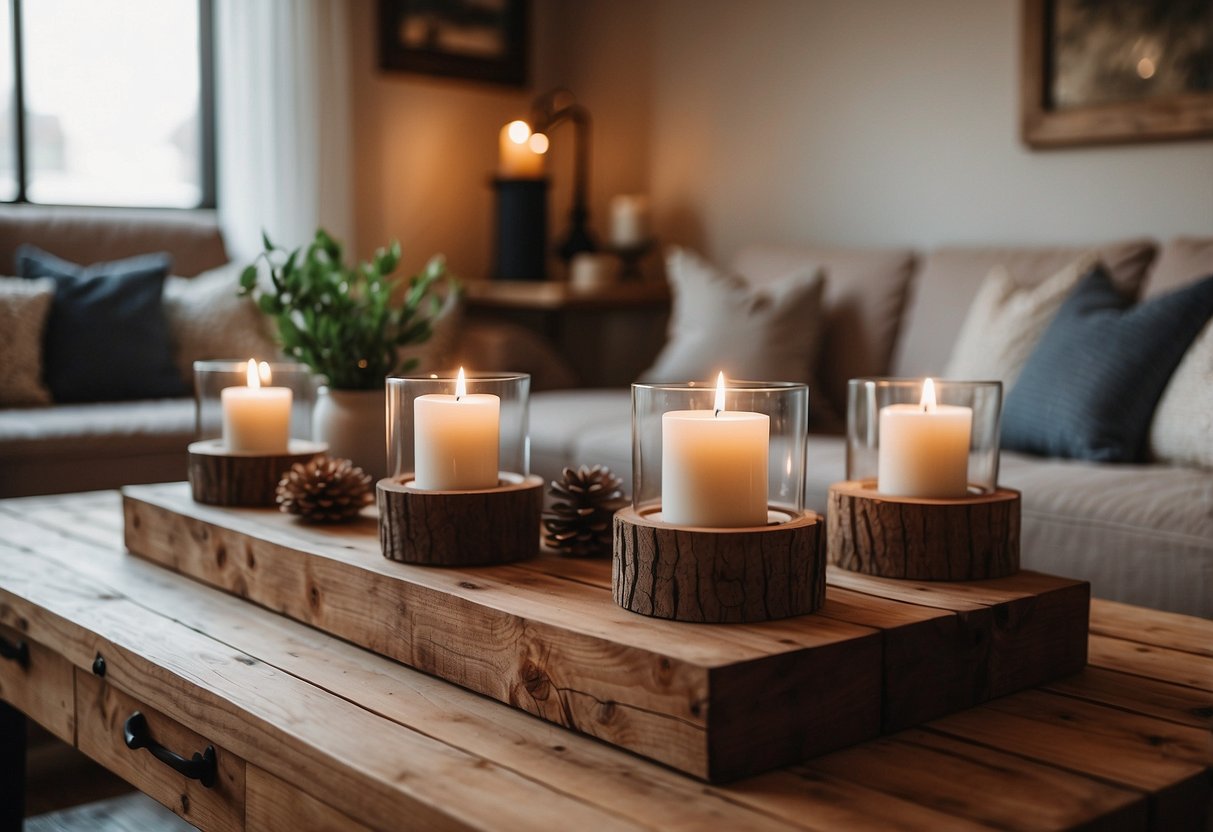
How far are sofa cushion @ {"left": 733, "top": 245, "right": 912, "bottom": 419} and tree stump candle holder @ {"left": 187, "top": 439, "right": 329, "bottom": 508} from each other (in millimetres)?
1802

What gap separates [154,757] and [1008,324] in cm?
199

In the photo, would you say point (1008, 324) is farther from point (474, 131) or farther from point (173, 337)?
point (474, 131)

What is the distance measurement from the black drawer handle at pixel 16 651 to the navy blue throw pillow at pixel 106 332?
1.97 metres

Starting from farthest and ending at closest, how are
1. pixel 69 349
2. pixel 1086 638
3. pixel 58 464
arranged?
pixel 69 349 → pixel 58 464 → pixel 1086 638

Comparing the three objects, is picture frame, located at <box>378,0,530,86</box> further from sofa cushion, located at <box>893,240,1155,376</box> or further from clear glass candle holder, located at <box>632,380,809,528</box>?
clear glass candle holder, located at <box>632,380,809,528</box>

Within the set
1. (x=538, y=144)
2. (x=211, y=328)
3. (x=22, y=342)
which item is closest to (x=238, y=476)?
(x=22, y=342)

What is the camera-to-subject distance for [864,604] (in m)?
0.96

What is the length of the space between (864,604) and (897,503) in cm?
14

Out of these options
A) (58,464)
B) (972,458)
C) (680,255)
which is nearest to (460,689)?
(972,458)

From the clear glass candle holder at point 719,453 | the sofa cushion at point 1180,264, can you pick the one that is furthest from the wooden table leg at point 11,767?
the sofa cushion at point 1180,264

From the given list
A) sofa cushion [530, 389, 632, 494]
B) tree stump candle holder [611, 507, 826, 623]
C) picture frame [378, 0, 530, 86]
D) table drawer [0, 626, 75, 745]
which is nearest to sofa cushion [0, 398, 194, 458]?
Result: sofa cushion [530, 389, 632, 494]

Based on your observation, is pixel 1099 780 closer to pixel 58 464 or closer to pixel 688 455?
pixel 688 455

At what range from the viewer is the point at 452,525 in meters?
1.09

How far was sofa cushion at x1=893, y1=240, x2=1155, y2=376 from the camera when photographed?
2678 mm
